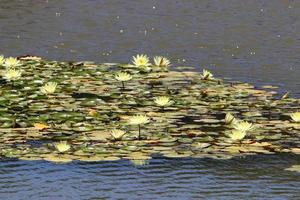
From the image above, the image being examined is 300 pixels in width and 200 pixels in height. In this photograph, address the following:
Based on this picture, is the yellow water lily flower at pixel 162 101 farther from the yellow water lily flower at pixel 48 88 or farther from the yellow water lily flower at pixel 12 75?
the yellow water lily flower at pixel 12 75

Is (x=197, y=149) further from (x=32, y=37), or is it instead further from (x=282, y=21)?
(x=282, y=21)

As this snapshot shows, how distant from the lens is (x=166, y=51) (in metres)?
8.45

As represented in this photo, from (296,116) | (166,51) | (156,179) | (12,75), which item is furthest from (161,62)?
(156,179)

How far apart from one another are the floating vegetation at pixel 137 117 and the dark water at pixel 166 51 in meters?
0.15

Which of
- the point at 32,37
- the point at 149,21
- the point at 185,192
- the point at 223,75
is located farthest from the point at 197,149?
the point at 149,21

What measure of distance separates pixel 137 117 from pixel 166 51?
3.42m

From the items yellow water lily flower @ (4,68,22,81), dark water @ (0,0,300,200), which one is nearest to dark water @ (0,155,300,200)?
dark water @ (0,0,300,200)

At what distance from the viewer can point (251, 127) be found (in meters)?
5.12

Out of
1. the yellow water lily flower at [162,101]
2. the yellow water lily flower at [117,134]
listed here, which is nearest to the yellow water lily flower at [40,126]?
the yellow water lily flower at [117,134]

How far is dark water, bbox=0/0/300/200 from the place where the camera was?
4.31 m

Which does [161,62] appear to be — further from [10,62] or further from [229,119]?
[229,119]

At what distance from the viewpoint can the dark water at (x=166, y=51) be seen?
431 centimetres

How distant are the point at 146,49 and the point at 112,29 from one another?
1.16 meters

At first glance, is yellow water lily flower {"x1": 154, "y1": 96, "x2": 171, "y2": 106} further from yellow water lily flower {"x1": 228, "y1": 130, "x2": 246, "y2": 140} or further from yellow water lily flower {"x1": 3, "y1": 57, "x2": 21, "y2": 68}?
yellow water lily flower {"x1": 3, "y1": 57, "x2": 21, "y2": 68}
